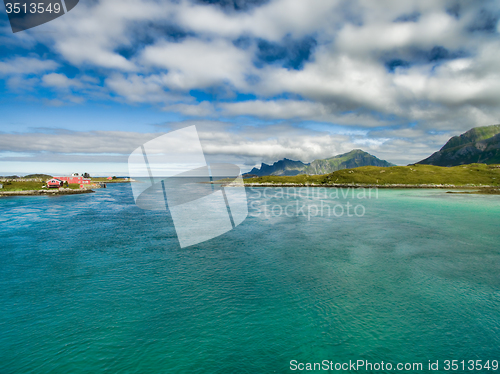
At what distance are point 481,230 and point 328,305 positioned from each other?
34.6m

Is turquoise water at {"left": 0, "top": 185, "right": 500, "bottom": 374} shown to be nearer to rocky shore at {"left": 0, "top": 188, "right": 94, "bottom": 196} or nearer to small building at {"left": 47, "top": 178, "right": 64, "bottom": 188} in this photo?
rocky shore at {"left": 0, "top": 188, "right": 94, "bottom": 196}

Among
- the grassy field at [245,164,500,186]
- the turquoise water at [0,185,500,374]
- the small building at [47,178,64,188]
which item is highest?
the small building at [47,178,64,188]

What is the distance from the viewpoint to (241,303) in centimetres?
1509

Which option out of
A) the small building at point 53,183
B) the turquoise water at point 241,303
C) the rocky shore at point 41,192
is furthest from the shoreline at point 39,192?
the turquoise water at point 241,303

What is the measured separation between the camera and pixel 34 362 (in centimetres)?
1044

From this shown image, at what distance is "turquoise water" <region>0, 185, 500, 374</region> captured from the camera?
1092 cm

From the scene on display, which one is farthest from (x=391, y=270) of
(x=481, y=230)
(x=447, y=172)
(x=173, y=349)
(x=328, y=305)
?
(x=447, y=172)

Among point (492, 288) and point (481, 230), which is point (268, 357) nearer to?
point (492, 288)

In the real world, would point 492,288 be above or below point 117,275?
below

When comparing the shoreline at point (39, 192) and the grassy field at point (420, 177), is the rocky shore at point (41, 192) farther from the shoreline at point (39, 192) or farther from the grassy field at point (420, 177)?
the grassy field at point (420, 177)

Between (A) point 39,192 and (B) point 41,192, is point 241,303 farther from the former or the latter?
(A) point 39,192

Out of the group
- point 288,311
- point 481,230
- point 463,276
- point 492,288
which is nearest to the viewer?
point 288,311

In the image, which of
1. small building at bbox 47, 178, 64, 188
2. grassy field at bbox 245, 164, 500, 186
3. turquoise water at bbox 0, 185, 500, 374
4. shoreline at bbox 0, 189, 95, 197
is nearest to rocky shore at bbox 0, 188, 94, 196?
shoreline at bbox 0, 189, 95, 197

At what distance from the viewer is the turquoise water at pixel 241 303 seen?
1092 cm
